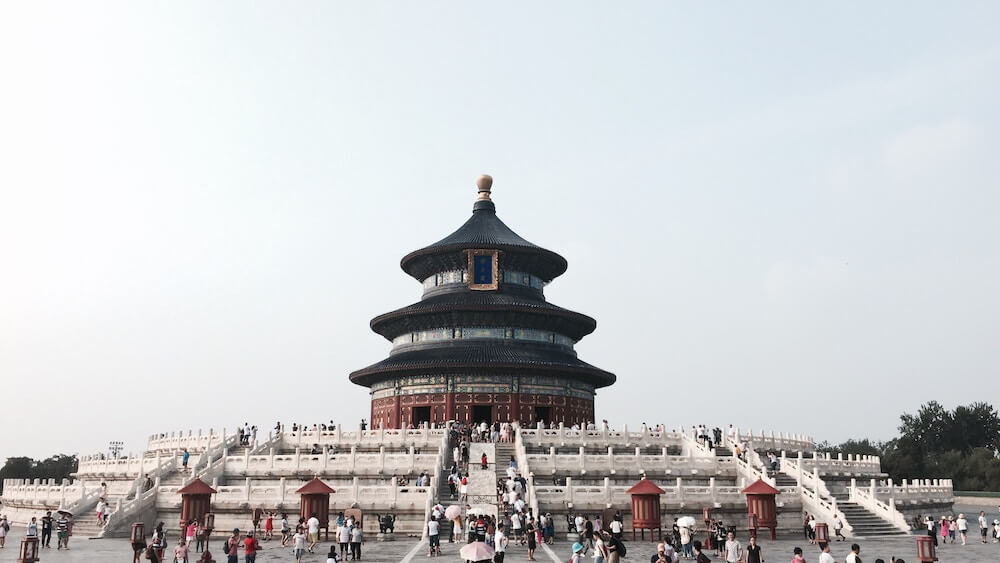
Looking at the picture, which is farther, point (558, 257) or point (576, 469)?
point (558, 257)

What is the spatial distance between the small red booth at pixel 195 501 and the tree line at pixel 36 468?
3045 inches

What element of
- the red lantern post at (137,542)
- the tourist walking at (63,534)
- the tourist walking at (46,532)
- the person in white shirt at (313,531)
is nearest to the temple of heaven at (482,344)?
the person in white shirt at (313,531)

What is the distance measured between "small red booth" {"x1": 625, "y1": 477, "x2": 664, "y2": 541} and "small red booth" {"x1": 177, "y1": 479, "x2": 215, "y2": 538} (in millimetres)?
14105

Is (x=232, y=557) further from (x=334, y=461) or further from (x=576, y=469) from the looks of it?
(x=576, y=469)

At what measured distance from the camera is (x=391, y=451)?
38.4m

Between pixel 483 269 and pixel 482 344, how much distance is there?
5940 millimetres

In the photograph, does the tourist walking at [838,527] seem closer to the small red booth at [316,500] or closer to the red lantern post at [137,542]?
the small red booth at [316,500]

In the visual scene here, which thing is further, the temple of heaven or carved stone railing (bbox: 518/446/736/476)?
the temple of heaven

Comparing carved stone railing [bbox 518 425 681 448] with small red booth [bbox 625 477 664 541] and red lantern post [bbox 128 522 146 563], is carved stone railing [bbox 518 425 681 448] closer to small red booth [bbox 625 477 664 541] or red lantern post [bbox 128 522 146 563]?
small red booth [bbox 625 477 664 541]

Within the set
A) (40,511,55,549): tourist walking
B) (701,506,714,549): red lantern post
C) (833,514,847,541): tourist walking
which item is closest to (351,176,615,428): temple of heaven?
(701,506,714,549): red lantern post

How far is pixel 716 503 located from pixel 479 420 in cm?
2255

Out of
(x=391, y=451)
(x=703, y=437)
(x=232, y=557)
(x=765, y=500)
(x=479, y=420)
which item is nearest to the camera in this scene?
(x=232, y=557)

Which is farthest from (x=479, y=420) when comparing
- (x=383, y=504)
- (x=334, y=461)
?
(x=383, y=504)

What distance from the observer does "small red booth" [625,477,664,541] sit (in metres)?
29.0
